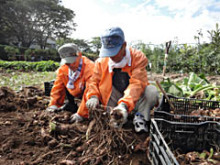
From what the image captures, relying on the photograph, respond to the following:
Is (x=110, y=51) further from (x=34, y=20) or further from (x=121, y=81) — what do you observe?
(x=34, y=20)

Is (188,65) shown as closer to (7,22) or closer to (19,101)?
(19,101)

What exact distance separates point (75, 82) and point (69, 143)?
0.92 meters

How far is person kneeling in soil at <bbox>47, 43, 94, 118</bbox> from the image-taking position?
7.41ft

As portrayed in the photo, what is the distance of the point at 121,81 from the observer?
2092 millimetres

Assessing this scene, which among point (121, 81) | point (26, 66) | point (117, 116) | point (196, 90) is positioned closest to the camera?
point (117, 116)

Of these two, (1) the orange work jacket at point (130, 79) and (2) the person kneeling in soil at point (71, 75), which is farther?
(2) the person kneeling in soil at point (71, 75)

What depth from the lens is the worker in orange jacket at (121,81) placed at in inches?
70.1

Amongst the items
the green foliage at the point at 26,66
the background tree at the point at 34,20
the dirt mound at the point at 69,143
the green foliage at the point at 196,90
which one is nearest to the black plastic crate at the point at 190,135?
the dirt mound at the point at 69,143

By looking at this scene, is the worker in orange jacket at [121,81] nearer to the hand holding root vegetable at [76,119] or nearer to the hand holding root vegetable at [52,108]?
the hand holding root vegetable at [76,119]

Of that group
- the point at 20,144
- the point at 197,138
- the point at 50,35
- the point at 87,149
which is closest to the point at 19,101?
the point at 20,144

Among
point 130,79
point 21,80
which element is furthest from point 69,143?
point 21,80

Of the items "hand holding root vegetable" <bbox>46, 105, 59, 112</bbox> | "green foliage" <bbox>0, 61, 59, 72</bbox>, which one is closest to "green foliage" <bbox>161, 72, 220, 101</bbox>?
"hand holding root vegetable" <bbox>46, 105, 59, 112</bbox>

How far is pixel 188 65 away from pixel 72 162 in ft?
24.5

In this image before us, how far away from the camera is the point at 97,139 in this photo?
1.60m
